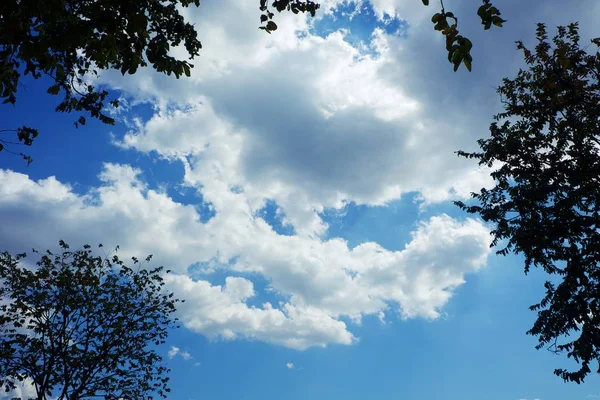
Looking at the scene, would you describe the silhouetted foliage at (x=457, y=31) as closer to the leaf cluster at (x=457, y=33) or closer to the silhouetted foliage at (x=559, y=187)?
the leaf cluster at (x=457, y=33)

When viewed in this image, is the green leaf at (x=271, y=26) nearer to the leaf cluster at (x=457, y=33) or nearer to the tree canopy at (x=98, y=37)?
the tree canopy at (x=98, y=37)

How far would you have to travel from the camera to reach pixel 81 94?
837cm

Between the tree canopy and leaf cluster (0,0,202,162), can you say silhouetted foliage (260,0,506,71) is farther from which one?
leaf cluster (0,0,202,162)

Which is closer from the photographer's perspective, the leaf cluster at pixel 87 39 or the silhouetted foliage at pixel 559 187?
the leaf cluster at pixel 87 39

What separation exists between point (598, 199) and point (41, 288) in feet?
81.0

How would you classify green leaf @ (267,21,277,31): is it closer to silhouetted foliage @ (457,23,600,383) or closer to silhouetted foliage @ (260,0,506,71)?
silhouetted foliage @ (260,0,506,71)

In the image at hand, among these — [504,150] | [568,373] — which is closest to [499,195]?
[504,150]

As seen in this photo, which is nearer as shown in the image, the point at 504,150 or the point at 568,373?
the point at 568,373

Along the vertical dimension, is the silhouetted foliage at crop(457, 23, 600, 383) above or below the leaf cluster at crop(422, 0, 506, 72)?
above

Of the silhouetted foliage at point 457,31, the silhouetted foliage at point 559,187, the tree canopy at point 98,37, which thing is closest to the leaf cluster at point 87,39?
the tree canopy at point 98,37

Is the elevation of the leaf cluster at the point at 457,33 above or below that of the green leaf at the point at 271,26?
below

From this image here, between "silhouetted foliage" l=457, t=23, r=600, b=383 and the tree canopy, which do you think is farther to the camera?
"silhouetted foliage" l=457, t=23, r=600, b=383

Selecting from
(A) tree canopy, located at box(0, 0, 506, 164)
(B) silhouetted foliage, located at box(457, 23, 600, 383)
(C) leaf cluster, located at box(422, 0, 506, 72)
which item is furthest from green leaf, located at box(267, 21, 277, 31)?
(B) silhouetted foliage, located at box(457, 23, 600, 383)

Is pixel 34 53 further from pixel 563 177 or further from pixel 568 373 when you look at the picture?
pixel 568 373
